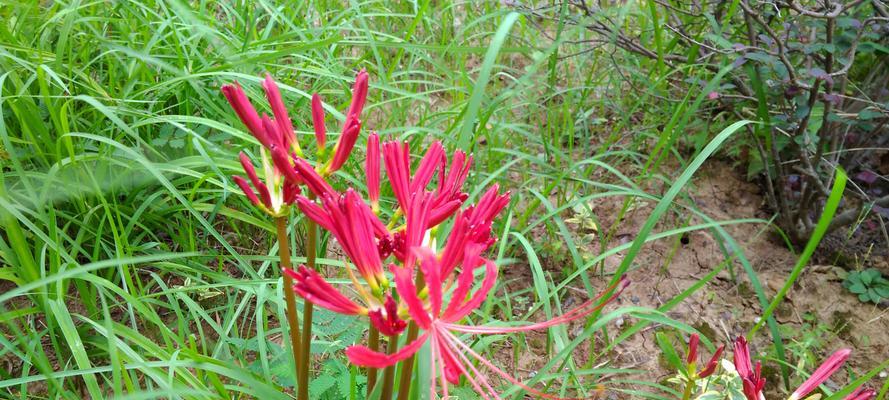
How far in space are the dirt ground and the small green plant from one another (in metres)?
0.03

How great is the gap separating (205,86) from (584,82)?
1.64 m

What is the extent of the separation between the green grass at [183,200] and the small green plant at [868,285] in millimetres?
406

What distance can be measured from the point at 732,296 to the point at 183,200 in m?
1.85

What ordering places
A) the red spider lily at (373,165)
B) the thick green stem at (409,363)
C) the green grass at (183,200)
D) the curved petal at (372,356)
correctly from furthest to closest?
the green grass at (183,200) < the red spider lily at (373,165) < the thick green stem at (409,363) < the curved petal at (372,356)

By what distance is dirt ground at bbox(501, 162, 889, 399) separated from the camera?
228cm

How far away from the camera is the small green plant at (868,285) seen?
243cm

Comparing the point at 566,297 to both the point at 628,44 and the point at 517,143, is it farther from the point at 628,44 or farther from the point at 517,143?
the point at 628,44

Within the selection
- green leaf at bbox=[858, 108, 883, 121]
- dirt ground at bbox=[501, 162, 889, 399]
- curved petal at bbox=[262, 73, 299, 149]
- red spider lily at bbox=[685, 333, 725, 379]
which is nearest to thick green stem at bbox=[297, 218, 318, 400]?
curved petal at bbox=[262, 73, 299, 149]

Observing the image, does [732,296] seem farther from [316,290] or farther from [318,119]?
[316,290]

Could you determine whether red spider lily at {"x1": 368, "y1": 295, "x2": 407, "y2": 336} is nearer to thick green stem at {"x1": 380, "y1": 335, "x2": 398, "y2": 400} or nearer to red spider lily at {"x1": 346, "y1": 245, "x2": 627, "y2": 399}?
red spider lily at {"x1": 346, "y1": 245, "x2": 627, "y2": 399}

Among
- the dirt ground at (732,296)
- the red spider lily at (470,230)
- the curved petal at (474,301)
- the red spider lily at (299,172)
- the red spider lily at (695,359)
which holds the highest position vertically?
the red spider lily at (299,172)

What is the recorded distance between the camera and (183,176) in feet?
7.33

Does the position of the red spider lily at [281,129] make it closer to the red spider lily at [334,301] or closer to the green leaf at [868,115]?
the red spider lily at [334,301]

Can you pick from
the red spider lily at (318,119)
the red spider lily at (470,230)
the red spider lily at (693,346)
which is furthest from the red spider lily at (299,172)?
the red spider lily at (693,346)
